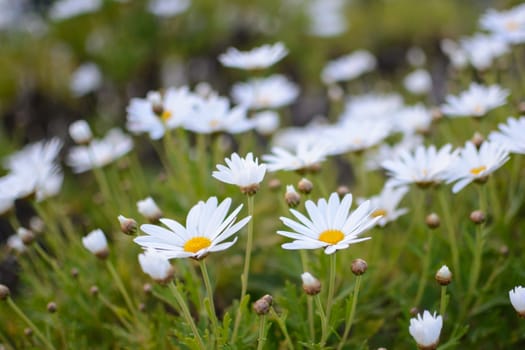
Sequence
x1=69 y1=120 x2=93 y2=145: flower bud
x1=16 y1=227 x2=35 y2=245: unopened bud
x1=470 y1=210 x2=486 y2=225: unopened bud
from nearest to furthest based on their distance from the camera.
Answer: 1. x1=470 y1=210 x2=486 y2=225: unopened bud
2. x1=16 y1=227 x2=35 y2=245: unopened bud
3. x1=69 y1=120 x2=93 y2=145: flower bud

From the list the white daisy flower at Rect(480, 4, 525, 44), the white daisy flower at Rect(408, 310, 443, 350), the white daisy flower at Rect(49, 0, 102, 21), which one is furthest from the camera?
the white daisy flower at Rect(49, 0, 102, 21)

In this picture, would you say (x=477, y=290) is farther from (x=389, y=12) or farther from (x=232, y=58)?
(x=389, y=12)

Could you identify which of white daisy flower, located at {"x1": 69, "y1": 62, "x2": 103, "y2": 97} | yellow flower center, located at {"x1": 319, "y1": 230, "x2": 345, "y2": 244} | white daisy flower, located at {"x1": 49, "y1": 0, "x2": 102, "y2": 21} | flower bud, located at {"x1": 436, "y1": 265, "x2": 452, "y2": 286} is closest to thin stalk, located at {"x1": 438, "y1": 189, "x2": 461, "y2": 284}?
flower bud, located at {"x1": 436, "y1": 265, "x2": 452, "y2": 286}

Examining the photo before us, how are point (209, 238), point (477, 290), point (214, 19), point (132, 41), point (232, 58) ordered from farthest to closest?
point (214, 19) < point (132, 41) < point (232, 58) < point (477, 290) < point (209, 238)

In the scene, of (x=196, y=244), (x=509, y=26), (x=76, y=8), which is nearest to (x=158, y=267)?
(x=196, y=244)

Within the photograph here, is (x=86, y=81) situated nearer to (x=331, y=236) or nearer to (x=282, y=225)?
(x=282, y=225)

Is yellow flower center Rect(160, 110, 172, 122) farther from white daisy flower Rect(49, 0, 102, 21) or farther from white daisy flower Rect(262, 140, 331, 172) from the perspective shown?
white daisy flower Rect(49, 0, 102, 21)

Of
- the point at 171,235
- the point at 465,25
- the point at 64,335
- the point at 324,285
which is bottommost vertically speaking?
the point at 64,335

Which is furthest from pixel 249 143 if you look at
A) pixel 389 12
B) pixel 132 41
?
pixel 389 12
